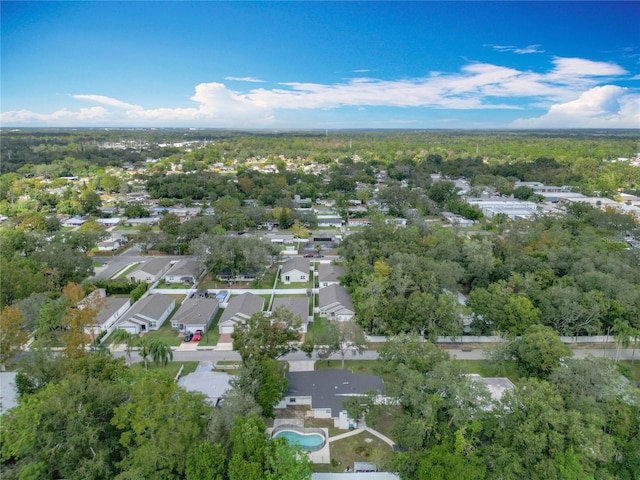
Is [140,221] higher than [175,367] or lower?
higher

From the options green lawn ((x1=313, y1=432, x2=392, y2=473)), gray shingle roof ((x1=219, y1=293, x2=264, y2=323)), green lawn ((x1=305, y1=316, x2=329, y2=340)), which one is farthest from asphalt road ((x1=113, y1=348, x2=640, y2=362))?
green lawn ((x1=313, y1=432, x2=392, y2=473))

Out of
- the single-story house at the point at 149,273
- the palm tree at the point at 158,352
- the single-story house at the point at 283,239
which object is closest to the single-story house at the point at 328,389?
the palm tree at the point at 158,352

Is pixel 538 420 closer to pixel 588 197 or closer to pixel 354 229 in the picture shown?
pixel 354 229

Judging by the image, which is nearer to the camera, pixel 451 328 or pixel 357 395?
pixel 357 395

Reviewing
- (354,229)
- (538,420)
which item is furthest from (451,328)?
(354,229)

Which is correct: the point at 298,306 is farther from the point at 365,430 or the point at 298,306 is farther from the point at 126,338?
the point at 365,430

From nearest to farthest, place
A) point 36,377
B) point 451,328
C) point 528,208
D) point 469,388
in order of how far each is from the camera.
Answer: point 469,388, point 36,377, point 451,328, point 528,208

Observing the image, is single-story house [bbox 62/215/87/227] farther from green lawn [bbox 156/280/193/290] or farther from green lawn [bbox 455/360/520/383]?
green lawn [bbox 455/360/520/383]

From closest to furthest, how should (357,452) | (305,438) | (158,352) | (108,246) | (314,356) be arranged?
(357,452), (305,438), (158,352), (314,356), (108,246)

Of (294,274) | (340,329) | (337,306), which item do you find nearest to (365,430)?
(340,329)
